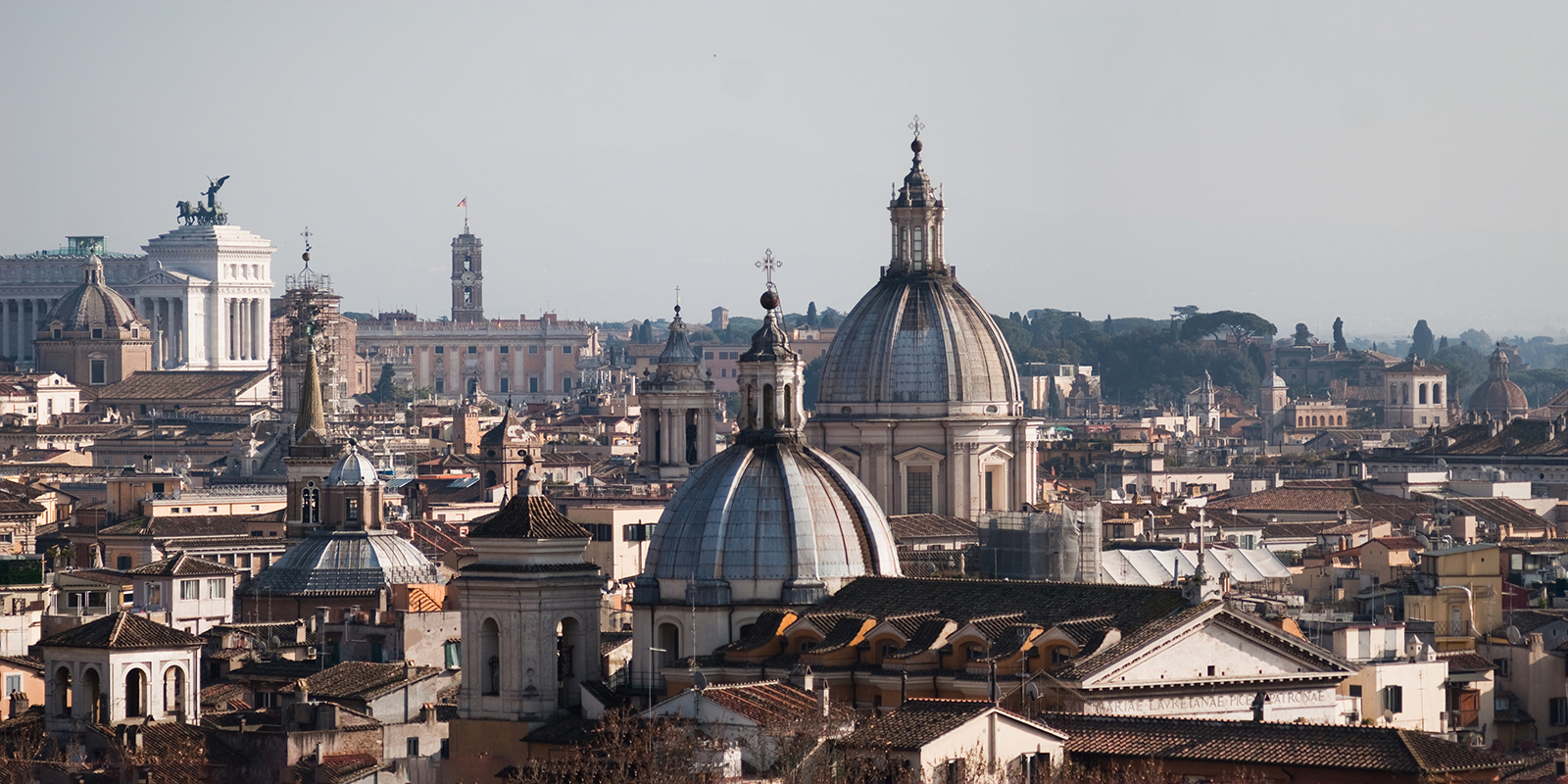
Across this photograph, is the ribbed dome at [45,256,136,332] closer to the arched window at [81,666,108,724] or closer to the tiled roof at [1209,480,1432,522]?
the tiled roof at [1209,480,1432,522]

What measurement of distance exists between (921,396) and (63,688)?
1022 inches

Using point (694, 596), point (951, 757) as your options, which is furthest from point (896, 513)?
point (951, 757)

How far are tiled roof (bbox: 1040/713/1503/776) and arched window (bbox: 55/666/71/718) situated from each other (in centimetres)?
1255

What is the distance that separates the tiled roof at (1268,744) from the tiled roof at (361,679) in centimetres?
1095

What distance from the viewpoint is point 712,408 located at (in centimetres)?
8631

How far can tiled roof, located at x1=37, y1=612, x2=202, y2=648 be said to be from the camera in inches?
1756

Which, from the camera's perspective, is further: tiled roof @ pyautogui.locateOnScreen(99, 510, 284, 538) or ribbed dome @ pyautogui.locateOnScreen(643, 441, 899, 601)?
tiled roof @ pyautogui.locateOnScreen(99, 510, 284, 538)

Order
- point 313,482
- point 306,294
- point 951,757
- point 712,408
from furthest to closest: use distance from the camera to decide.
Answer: point 306,294, point 712,408, point 313,482, point 951,757

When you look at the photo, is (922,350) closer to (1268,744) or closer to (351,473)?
(351,473)

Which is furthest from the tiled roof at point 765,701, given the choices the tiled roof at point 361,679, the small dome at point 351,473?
the small dome at point 351,473

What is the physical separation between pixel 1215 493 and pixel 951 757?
6323cm

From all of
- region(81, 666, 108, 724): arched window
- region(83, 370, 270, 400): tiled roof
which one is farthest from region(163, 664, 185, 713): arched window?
region(83, 370, 270, 400): tiled roof

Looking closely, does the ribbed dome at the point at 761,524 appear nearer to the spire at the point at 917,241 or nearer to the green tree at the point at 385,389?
the spire at the point at 917,241

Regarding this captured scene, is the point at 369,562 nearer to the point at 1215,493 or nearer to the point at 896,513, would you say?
the point at 896,513
